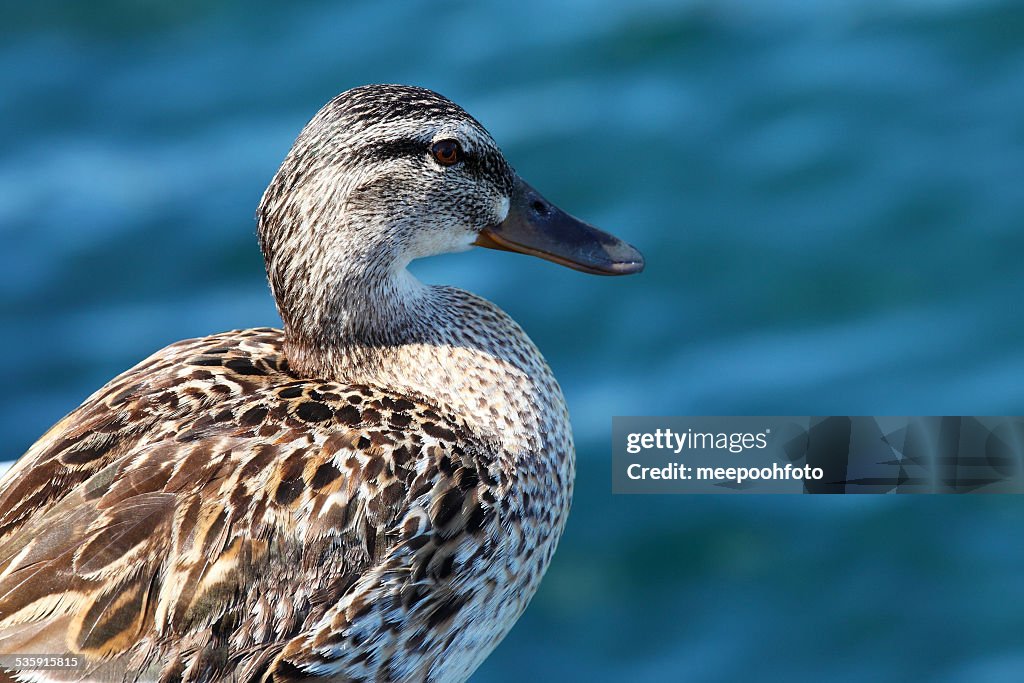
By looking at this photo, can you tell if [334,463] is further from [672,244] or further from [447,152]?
[672,244]

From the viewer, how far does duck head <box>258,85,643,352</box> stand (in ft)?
11.3

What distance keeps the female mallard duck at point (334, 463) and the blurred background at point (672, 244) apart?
131 centimetres

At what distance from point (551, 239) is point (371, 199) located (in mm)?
561

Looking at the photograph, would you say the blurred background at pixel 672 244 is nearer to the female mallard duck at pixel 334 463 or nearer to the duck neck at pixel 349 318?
the female mallard duck at pixel 334 463

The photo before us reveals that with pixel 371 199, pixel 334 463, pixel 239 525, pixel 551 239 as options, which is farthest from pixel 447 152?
pixel 239 525

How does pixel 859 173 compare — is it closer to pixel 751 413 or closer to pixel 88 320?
pixel 751 413

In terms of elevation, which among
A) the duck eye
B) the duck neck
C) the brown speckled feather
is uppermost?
the duck eye

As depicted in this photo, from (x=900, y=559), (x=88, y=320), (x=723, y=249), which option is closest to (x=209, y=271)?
(x=88, y=320)

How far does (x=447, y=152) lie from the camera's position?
3586mm
